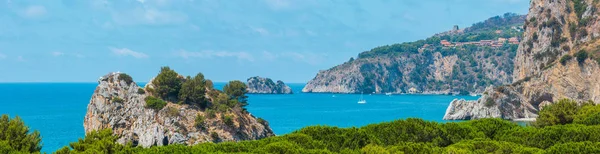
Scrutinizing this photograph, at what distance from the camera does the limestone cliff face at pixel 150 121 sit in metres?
70.9

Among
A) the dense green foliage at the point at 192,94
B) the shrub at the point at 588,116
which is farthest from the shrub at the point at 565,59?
the dense green foliage at the point at 192,94

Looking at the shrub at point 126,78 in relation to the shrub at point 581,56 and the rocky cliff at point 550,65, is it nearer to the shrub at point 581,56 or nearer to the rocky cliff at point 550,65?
the rocky cliff at point 550,65

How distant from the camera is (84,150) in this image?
3884 cm

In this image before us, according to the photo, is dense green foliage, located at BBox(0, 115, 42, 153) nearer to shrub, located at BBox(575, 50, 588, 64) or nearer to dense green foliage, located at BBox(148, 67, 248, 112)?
dense green foliage, located at BBox(148, 67, 248, 112)

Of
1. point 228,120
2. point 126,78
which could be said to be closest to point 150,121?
point 228,120

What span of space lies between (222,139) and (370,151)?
1448 inches

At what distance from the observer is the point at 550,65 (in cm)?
12119

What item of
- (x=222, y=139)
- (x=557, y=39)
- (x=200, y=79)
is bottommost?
(x=222, y=139)

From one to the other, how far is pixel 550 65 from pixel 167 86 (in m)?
80.5

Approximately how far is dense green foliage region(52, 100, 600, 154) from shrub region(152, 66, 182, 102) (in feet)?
104

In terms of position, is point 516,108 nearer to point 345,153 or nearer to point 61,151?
point 345,153

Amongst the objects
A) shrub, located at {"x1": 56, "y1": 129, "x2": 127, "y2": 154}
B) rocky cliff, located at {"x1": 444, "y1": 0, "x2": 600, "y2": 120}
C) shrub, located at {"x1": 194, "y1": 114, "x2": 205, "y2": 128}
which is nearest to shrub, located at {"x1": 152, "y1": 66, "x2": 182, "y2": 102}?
shrub, located at {"x1": 194, "y1": 114, "x2": 205, "y2": 128}

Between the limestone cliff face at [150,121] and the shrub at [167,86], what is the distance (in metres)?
1.75

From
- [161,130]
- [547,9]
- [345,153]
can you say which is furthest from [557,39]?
[345,153]
